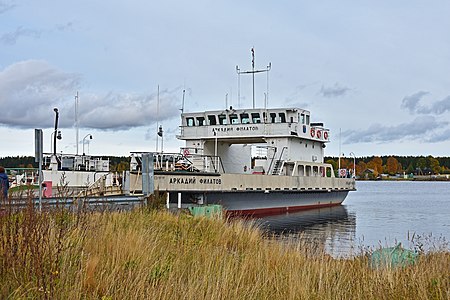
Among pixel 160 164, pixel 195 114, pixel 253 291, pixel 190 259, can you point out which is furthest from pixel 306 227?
pixel 253 291

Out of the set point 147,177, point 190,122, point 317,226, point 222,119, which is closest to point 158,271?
point 147,177

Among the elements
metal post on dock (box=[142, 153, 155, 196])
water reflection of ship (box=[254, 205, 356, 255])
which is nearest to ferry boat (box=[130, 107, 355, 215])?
water reflection of ship (box=[254, 205, 356, 255])

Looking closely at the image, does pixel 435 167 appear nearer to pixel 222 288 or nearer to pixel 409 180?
pixel 409 180

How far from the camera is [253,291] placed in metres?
6.07

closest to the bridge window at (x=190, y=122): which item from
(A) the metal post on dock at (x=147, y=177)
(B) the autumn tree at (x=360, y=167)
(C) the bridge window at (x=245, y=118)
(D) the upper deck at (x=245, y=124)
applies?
(D) the upper deck at (x=245, y=124)

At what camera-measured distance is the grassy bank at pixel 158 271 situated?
5566 millimetres

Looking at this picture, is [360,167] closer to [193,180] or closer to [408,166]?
[408,166]

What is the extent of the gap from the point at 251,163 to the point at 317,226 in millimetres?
11758

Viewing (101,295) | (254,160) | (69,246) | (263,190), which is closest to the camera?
(101,295)

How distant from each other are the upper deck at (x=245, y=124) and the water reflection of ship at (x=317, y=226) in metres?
4.49

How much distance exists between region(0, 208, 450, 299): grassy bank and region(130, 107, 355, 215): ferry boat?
17328 mm

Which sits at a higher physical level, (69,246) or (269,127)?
(269,127)

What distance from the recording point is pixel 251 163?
3862 cm

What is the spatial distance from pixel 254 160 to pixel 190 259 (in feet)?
103
